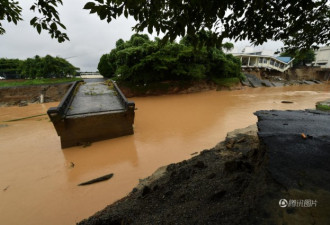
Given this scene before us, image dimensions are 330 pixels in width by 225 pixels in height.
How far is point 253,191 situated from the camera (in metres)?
1.93

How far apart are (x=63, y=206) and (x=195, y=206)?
297cm

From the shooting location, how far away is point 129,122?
6.95m

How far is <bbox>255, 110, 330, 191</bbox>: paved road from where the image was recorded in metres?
1.77

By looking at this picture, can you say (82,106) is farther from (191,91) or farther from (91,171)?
(191,91)

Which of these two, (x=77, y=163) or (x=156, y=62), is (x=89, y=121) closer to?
(x=77, y=163)

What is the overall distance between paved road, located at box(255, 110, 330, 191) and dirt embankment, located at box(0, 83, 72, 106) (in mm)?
19624

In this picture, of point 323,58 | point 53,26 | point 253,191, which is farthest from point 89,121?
point 323,58

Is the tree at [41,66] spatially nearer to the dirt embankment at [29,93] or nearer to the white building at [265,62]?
the dirt embankment at [29,93]

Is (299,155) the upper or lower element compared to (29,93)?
lower

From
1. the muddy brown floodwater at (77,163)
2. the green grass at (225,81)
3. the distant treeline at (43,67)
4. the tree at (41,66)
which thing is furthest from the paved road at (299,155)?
the tree at (41,66)

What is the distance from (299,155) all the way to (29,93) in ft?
70.4

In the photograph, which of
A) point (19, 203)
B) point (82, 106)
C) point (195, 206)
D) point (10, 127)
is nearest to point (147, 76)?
point (82, 106)

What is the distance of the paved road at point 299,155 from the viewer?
1.77 m

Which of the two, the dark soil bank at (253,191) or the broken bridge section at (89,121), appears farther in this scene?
the broken bridge section at (89,121)
